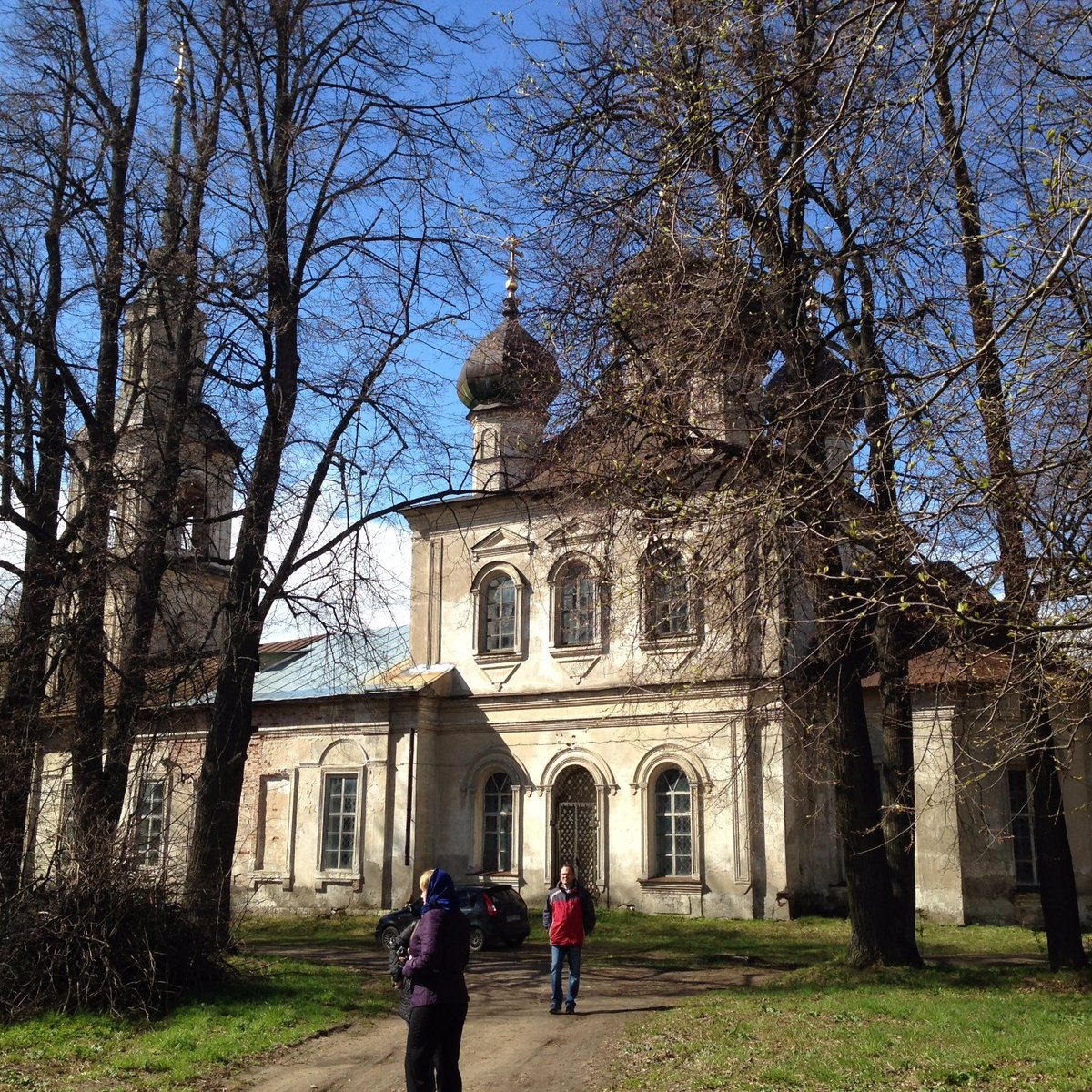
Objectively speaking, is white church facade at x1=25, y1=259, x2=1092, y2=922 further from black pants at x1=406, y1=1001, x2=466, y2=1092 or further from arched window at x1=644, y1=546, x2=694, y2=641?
black pants at x1=406, y1=1001, x2=466, y2=1092

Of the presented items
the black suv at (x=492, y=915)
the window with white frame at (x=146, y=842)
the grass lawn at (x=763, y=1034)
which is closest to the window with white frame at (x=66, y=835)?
the window with white frame at (x=146, y=842)

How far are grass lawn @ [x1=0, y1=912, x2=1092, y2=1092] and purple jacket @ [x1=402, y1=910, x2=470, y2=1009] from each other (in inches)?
87.4

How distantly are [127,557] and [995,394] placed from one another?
9.42 meters

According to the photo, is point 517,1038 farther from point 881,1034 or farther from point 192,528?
point 192,528

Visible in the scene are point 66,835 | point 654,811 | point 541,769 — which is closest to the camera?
point 66,835

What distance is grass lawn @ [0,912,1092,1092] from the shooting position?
8.01 meters

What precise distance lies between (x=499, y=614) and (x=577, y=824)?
4.56 meters

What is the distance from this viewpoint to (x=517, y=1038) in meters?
10.1

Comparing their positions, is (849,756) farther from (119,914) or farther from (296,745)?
(296,745)

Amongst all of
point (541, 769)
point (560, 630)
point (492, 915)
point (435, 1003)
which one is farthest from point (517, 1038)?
point (560, 630)

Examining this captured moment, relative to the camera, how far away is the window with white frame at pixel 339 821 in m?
23.0

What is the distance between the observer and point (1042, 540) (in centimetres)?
665

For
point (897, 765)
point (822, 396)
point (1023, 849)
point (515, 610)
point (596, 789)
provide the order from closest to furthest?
point (822, 396) → point (897, 765) → point (1023, 849) → point (596, 789) → point (515, 610)

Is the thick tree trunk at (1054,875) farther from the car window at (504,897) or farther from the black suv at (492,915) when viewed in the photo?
the car window at (504,897)
